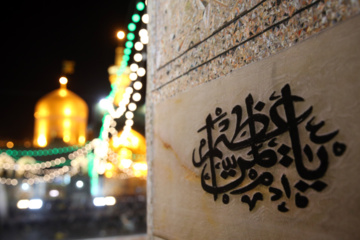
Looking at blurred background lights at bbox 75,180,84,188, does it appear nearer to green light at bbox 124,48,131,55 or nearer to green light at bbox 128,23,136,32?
green light at bbox 124,48,131,55

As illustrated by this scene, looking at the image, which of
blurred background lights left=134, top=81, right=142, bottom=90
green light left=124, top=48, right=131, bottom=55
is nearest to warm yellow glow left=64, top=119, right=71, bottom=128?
blurred background lights left=134, top=81, right=142, bottom=90

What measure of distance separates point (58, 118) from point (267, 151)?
55.8 ft

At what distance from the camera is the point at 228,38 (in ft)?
3.37

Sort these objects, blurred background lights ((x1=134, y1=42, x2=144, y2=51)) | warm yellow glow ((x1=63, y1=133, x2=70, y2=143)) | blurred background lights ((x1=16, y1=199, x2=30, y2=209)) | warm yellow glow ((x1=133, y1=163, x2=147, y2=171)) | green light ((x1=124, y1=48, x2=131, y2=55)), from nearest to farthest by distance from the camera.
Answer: blurred background lights ((x1=134, y1=42, x2=144, y2=51))
green light ((x1=124, y1=48, x2=131, y2=55))
blurred background lights ((x1=16, y1=199, x2=30, y2=209))
warm yellow glow ((x1=133, y1=163, x2=147, y2=171))
warm yellow glow ((x1=63, y1=133, x2=70, y2=143))

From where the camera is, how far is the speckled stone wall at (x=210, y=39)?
746 mm

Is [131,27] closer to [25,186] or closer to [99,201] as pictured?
[99,201]

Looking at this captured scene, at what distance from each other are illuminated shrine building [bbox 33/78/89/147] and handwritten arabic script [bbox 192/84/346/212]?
1594cm

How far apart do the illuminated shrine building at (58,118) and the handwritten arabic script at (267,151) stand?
52.3 feet

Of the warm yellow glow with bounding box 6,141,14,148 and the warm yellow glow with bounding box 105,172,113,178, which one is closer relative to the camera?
the warm yellow glow with bounding box 6,141,14,148

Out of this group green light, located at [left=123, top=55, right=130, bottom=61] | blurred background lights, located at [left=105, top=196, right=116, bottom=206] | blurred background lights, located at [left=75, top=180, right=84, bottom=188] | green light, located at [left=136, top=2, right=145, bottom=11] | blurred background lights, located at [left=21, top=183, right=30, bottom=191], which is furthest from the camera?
blurred background lights, located at [left=21, top=183, right=30, bottom=191]

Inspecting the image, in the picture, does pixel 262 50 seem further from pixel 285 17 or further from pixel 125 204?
pixel 125 204

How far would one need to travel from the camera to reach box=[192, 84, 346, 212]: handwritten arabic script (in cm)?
70

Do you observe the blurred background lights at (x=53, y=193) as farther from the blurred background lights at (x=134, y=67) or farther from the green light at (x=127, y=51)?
the green light at (x=127, y=51)

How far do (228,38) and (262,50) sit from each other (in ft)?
0.63
